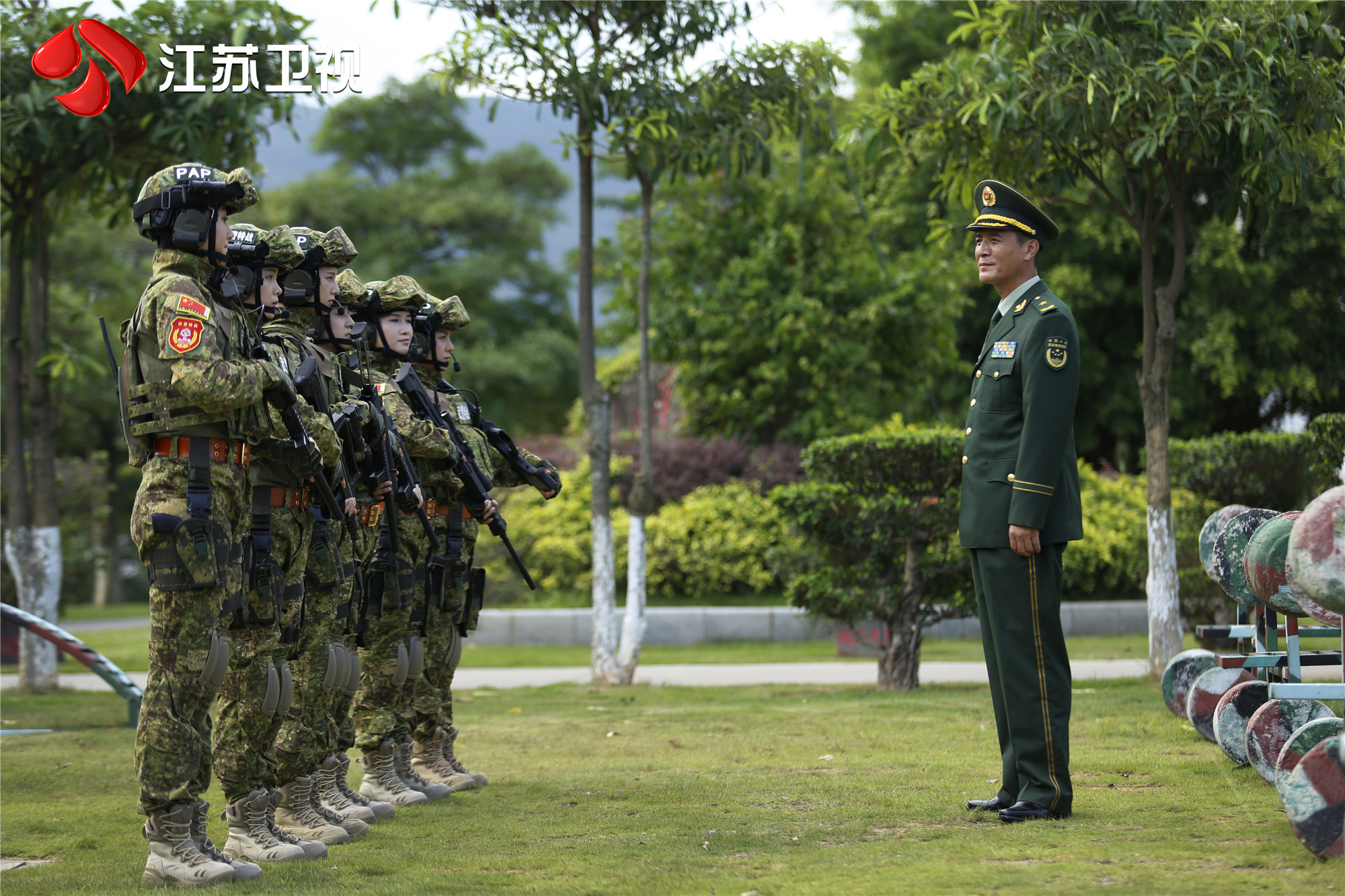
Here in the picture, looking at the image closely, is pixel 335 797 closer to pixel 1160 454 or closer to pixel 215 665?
pixel 215 665

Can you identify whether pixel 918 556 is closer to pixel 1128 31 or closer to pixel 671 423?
pixel 1128 31

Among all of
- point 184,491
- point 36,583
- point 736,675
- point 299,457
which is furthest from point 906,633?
point 36,583

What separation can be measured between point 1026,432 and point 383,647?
3170 millimetres

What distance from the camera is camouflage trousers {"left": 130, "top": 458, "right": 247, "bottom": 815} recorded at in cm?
427

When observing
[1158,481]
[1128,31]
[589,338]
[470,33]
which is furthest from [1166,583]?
[470,33]

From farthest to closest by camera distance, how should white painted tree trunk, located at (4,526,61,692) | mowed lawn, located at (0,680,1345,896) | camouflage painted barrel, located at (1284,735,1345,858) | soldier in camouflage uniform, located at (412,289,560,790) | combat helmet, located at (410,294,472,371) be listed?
1. white painted tree trunk, located at (4,526,61,692)
2. combat helmet, located at (410,294,472,371)
3. soldier in camouflage uniform, located at (412,289,560,790)
4. mowed lawn, located at (0,680,1345,896)
5. camouflage painted barrel, located at (1284,735,1345,858)

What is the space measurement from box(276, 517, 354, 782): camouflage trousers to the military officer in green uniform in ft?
8.59

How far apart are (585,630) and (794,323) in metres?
5.13

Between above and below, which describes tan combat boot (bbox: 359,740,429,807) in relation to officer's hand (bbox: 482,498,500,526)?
below

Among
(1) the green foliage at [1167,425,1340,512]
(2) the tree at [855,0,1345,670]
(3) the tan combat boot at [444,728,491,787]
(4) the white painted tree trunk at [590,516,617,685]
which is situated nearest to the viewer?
(3) the tan combat boot at [444,728,491,787]

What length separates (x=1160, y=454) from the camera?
30.1ft

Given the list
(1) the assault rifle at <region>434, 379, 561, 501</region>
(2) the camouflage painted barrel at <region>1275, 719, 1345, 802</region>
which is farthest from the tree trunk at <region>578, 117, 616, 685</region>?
(2) the camouflage painted barrel at <region>1275, 719, 1345, 802</region>

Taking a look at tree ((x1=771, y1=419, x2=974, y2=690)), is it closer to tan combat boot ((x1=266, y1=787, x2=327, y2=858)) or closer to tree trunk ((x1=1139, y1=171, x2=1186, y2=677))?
tree trunk ((x1=1139, y1=171, x2=1186, y2=677))

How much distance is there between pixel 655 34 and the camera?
34.0 ft
